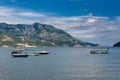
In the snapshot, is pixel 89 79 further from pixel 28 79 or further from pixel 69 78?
pixel 28 79

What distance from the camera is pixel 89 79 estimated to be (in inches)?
4215

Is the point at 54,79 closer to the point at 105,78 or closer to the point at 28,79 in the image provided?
the point at 28,79

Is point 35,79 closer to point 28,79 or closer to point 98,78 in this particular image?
point 28,79

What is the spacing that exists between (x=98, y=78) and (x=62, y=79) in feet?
44.8

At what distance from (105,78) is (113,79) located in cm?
404

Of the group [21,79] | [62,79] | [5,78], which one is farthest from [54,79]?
[5,78]

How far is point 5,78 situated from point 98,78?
3435 cm

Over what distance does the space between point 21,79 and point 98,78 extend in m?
→ 28.2

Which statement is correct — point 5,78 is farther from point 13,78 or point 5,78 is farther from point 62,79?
point 62,79

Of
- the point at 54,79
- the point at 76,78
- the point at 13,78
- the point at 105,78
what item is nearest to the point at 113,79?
the point at 105,78

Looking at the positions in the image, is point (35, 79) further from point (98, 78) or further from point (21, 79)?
point (98, 78)

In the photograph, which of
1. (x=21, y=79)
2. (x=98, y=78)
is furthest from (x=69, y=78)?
(x=21, y=79)

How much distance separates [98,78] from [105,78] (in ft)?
9.28

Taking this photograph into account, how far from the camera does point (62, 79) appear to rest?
351 feet
